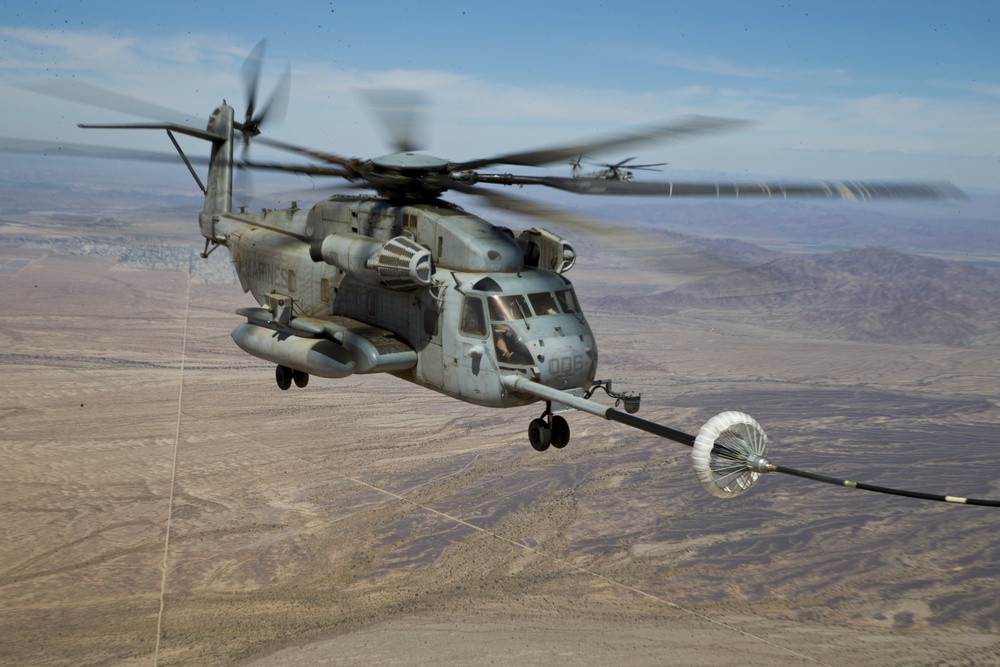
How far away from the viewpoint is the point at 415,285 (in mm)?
23969

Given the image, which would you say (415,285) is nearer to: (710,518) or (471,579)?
(471,579)

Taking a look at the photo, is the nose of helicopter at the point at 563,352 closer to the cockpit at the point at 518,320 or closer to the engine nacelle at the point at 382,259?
the cockpit at the point at 518,320

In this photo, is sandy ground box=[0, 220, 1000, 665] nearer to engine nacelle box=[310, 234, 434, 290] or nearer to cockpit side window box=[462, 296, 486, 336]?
engine nacelle box=[310, 234, 434, 290]

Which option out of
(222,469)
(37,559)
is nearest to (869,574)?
(222,469)

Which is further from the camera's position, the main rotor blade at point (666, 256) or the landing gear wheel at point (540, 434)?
the landing gear wheel at point (540, 434)

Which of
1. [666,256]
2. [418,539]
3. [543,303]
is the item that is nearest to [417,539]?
[418,539]

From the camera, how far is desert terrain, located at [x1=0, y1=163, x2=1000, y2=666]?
9788 centimetres

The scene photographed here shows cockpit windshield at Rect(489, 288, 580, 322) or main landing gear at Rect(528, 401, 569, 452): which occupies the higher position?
cockpit windshield at Rect(489, 288, 580, 322)

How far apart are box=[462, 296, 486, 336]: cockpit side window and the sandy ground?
75.6m

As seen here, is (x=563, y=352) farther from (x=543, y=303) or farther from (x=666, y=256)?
(x=666, y=256)

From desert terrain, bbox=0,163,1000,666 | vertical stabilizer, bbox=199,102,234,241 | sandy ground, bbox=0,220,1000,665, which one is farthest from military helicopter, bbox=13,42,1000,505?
sandy ground, bbox=0,220,1000,665

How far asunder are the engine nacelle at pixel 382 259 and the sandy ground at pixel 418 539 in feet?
243

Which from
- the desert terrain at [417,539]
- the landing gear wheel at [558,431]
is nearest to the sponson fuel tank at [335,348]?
the landing gear wheel at [558,431]

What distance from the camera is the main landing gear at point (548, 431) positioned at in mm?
22438
